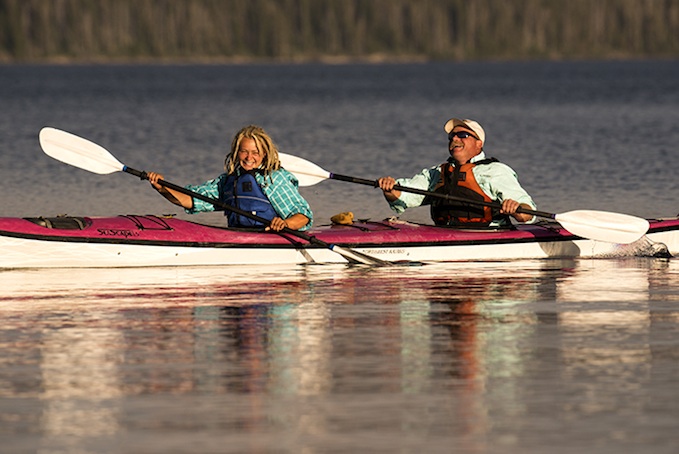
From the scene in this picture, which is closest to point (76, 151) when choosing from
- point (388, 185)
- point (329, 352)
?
point (388, 185)

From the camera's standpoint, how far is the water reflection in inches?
334

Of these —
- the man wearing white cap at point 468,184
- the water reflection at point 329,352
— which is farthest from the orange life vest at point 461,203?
the water reflection at point 329,352

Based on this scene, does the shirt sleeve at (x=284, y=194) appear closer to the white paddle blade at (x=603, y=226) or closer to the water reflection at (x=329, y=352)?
the water reflection at (x=329, y=352)

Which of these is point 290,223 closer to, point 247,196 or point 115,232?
point 247,196

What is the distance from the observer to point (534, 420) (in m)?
8.46

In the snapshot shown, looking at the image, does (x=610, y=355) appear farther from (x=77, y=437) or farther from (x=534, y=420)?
(x=77, y=437)

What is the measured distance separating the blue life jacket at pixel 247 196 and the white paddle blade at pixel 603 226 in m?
2.49

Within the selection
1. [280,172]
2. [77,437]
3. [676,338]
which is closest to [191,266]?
[280,172]

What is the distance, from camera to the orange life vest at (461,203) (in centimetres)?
1513

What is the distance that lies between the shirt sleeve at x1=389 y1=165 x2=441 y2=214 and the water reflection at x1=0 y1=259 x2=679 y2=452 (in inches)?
33.8

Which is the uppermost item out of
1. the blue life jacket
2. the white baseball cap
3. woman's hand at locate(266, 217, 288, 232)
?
the white baseball cap

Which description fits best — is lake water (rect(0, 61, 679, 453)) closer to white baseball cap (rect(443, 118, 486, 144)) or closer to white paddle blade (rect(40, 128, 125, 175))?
white baseball cap (rect(443, 118, 486, 144))

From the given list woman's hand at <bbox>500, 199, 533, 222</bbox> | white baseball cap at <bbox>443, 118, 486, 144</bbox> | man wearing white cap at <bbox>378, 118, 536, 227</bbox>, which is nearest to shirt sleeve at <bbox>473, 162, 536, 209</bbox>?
man wearing white cap at <bbox>378, 118, 536, 227</bbox>

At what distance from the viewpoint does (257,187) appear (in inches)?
576
